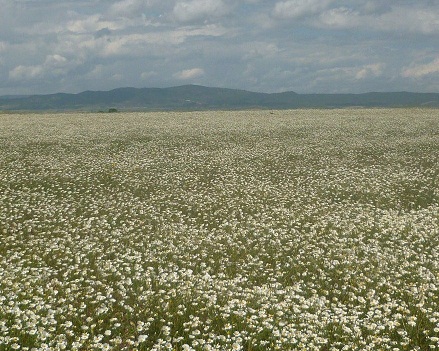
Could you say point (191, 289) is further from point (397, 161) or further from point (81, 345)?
point (397, 161)

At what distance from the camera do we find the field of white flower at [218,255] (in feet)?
27.7

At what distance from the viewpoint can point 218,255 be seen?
12812 millimetres

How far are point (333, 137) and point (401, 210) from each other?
84.8 ft

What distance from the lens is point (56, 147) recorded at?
3444 centimetres

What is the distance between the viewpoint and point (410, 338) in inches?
327

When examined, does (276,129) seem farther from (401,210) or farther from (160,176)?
(401,210)

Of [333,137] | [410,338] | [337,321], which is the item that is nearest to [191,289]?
[337,321]

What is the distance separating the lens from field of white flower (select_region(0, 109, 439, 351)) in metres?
8.45

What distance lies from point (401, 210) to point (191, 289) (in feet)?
34.5

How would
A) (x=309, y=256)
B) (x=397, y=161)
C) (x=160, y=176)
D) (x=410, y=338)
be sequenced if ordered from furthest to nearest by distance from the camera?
1. (x=397, y=161)
2. (x=160, y=176)
3. (x=309, y=256)
4. (x=410, y=338)

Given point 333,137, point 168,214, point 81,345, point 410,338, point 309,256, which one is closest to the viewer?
point 81,345

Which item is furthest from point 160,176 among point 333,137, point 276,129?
point 276,129

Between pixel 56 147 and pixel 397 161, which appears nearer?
pixel 397 161

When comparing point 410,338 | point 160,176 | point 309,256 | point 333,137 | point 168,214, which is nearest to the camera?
point 410,338
